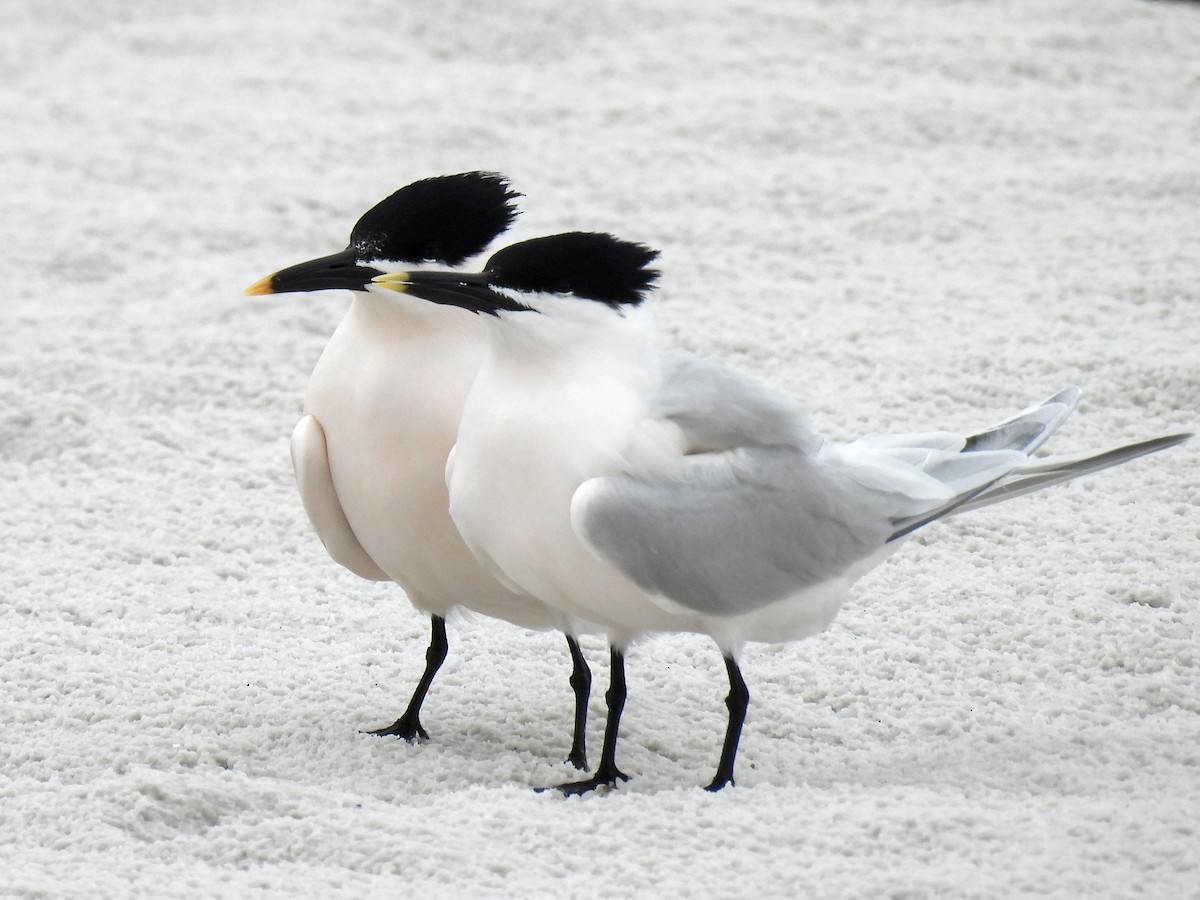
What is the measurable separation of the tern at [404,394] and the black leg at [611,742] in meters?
0.08

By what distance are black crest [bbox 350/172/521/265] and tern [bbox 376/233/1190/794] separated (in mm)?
56

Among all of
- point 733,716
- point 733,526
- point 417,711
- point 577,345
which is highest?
point 577,345

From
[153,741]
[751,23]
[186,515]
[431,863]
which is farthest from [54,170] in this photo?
[431,863]

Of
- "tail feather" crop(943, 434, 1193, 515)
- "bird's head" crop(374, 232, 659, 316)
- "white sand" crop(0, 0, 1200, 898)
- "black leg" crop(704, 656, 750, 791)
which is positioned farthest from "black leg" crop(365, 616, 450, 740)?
"tail feather" crop(943, 434, 1193, 515)

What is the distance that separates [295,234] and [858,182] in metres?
1.44

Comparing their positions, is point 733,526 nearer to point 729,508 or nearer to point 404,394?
point 729,508

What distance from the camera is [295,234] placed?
3980mm

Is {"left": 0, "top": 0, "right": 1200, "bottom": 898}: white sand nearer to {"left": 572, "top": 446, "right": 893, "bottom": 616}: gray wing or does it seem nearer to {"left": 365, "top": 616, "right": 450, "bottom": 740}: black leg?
{"left": 365, "top": 616, "right": 450, "bottom": 740}: black leg

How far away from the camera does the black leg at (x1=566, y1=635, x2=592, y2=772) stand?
2.01 meters

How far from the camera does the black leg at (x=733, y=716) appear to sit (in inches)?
74.3

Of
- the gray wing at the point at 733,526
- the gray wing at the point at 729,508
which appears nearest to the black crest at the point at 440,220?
the gray wing at the point at 729,508

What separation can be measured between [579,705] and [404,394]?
45 cm

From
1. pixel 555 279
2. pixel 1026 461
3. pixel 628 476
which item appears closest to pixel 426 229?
pixel 555 279

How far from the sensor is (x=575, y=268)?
177cm
